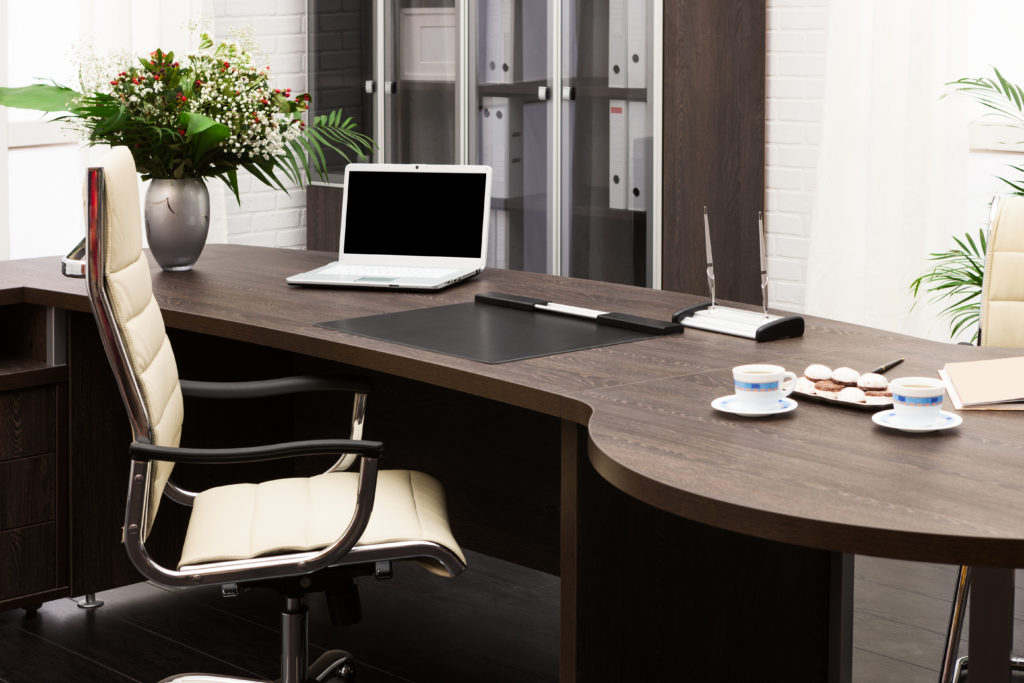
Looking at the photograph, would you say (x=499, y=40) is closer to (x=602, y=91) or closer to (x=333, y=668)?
(x=602, y=91)

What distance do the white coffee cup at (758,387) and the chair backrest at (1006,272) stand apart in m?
1.04

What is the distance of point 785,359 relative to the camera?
2.10 meters

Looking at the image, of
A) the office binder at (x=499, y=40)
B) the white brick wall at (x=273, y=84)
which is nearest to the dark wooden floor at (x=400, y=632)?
the office binder at (x=499, y=40)

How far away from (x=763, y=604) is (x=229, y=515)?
2.93ft

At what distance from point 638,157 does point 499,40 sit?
2.17 feet

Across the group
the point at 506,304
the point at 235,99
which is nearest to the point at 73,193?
the point at 235,99

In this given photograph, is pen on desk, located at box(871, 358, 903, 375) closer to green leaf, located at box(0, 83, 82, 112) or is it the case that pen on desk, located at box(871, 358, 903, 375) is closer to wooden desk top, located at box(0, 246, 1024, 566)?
wooden desk top, located at box(0, 246, 1024, 566)

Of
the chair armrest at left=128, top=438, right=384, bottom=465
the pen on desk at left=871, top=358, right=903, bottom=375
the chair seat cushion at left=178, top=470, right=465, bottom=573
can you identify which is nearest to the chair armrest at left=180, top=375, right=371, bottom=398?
the chair seat cushion at left=178, top=470, right=465, bottom=573

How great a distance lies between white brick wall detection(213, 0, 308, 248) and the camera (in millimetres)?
4809

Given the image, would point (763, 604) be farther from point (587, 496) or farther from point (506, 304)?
point (506, 304)

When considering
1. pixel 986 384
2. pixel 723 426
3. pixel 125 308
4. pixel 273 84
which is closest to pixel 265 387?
pixel 125 308

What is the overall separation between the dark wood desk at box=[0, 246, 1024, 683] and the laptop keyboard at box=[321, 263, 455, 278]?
0.28 ft

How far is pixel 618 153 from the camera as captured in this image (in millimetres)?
4180

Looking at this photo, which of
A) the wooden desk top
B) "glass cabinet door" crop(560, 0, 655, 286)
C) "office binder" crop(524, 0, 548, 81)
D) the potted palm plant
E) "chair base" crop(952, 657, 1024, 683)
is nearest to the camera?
the wooden desk top
